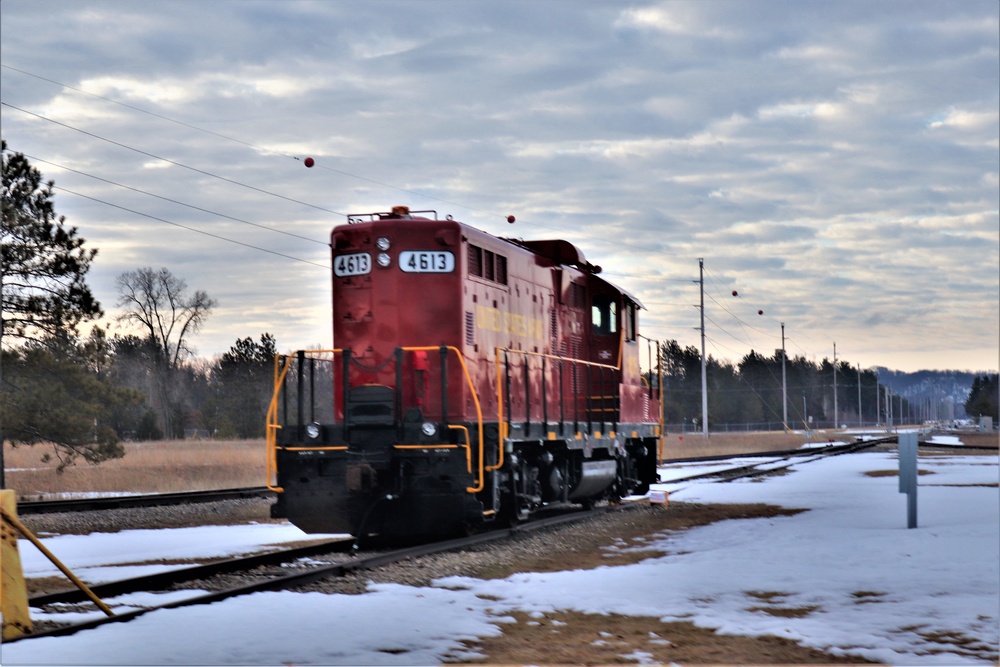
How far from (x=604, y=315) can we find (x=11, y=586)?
1378 cm

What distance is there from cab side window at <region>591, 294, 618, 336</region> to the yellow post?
44.0ft

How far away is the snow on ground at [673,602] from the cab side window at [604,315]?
17.7 ft

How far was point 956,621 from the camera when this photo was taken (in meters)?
8.41

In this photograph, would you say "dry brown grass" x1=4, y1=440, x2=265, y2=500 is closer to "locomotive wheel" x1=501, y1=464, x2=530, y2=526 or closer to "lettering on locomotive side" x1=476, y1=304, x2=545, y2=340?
"lettering on locomotive side" x1=476, y1=304, x2=545, y2=340

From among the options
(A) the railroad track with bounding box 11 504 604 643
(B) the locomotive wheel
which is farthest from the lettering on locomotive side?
(A) the railroad track with bounding box 11 504 604 643

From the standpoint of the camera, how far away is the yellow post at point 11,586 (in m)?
7.67

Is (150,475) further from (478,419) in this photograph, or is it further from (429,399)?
(478,419)

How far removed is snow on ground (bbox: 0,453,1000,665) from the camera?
727 cm

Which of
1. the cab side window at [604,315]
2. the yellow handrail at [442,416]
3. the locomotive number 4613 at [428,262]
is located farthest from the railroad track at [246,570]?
the cab side window at [604,315]

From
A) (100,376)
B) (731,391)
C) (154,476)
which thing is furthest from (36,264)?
(731,391)

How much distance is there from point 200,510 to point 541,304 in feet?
23.9

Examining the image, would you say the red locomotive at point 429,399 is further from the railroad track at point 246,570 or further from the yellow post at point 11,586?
the yellow post at point 11,586

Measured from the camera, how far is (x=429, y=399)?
14281 millimetres

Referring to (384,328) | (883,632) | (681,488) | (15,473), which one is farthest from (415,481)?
(15,473)
